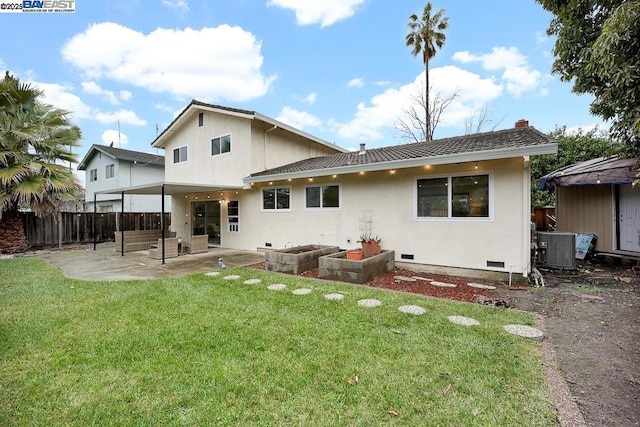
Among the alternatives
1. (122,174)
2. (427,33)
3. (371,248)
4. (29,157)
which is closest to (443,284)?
(371,248)

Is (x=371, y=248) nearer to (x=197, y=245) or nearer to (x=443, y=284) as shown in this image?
(x=443, y=284)

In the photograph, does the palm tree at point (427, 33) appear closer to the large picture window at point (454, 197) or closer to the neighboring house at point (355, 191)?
the neighboring house at point (355, 191)

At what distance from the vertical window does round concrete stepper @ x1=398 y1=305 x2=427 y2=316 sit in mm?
9095

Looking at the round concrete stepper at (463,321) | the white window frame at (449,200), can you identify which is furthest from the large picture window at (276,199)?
the round concrete stepper at (463,321)

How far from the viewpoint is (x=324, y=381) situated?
9.25 ft

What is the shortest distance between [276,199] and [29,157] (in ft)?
31.1

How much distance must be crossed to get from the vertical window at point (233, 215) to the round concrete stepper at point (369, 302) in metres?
8.44

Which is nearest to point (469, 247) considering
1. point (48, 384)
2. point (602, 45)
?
point (602, 45)

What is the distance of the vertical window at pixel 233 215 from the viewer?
41.1 feet

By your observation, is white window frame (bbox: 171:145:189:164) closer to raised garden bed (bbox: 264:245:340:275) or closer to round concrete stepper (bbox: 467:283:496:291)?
raised garden bed (bbox: 264:245:340:275)

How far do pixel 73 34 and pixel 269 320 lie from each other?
15.3 meters

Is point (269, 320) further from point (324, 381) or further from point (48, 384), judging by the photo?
point (48, 384)

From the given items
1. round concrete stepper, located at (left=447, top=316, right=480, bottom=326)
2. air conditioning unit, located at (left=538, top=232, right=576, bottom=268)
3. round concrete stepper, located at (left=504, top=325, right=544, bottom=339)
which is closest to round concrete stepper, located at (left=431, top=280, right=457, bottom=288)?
round concrete stepper, located at (left=447, top=316, right=480, bottom=326)

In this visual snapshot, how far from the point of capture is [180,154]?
15.1 m
